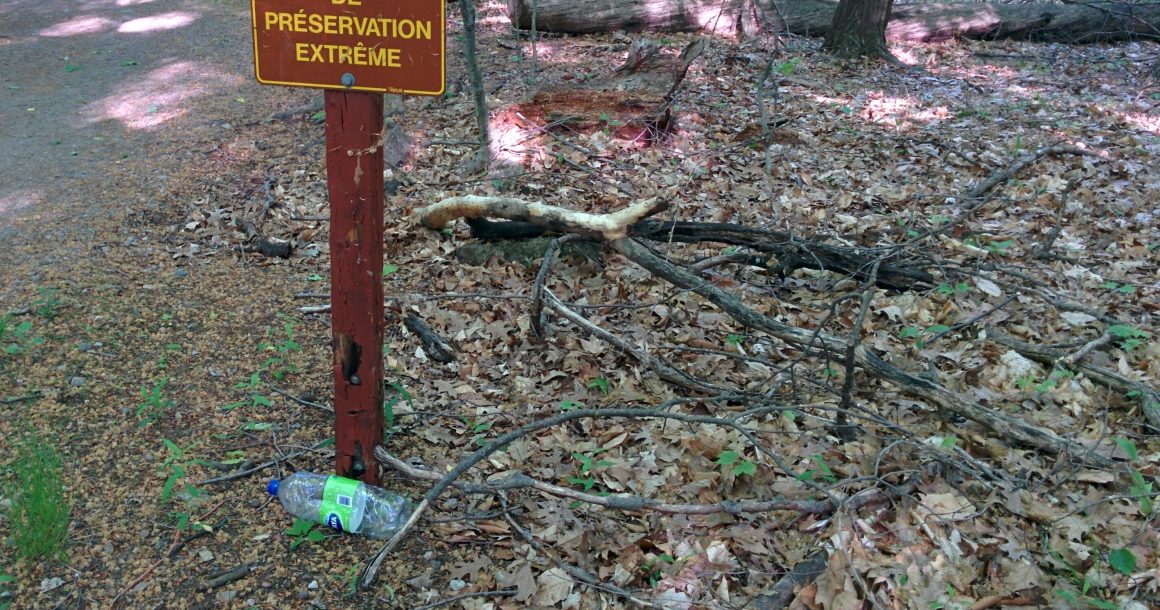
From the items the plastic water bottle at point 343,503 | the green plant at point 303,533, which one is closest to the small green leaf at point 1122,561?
the plastic water bottle at point 343,503

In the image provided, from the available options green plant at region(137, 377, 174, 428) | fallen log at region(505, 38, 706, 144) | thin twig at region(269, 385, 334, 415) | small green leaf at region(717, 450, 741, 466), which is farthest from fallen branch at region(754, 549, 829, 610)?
fallen log at region(505, 38, 706, 144)

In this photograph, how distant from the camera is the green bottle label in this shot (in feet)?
10.4

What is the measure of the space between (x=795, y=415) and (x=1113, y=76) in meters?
8.90

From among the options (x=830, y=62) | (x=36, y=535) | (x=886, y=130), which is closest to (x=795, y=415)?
(x=36, y=535)

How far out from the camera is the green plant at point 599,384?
13.4 feet

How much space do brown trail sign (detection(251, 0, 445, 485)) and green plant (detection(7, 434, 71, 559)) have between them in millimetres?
1070

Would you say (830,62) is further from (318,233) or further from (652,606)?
(652,606)

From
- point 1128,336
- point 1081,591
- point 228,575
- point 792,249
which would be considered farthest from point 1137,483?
point 228,575

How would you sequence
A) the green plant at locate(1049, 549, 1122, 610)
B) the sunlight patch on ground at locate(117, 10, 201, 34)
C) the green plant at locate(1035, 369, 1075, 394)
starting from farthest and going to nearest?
1. the sunlight patch on ground at locate(117, 10, 201, 34)
2. the green plant at locate(1035, 369, 1075, 394)
3. the green plant at locate(1049, 549, 1122, 610)

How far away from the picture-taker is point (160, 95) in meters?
8.88

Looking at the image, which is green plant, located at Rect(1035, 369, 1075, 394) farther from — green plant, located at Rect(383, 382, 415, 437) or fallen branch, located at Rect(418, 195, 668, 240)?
green plant, located at Rect(383, 382, 415, 437)

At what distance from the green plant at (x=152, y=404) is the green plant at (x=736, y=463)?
2.66 meters

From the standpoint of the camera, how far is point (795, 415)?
147 inches

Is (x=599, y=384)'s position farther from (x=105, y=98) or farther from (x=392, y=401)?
(x=105, y=98)
